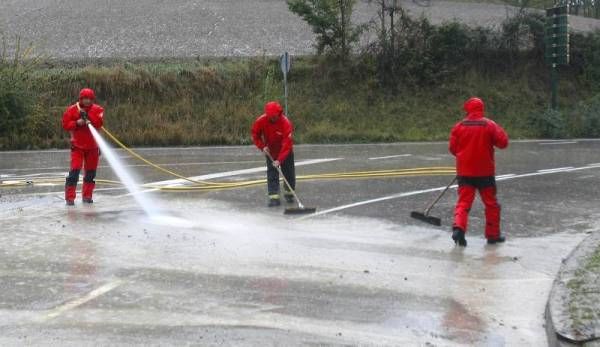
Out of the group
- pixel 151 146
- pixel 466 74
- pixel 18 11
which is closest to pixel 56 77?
pixel 151 146

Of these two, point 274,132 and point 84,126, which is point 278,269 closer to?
point 274,132

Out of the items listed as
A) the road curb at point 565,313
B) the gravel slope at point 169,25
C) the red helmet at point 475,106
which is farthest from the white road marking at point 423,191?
the gravel slope at point 169,25

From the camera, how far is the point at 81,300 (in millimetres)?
5930

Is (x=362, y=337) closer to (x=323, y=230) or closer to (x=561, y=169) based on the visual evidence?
(x=323, y=230)

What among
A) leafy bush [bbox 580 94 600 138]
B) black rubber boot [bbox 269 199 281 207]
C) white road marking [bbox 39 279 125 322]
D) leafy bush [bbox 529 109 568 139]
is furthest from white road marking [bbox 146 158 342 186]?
leafy bush [bbox 580 94 600 138]

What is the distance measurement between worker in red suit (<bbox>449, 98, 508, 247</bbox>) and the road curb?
1.03m

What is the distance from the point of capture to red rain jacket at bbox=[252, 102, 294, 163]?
10555 millimetres

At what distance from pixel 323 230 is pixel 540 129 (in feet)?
51.0

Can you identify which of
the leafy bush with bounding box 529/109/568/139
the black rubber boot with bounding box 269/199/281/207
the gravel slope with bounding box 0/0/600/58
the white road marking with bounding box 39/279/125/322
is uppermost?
the gravel slope with bounding box 0/0/600/58

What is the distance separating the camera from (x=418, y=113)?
75.3ft

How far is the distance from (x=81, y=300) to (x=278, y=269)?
1923 mm

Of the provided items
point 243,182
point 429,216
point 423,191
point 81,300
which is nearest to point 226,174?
point 243,182

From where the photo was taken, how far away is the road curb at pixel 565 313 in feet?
15.5

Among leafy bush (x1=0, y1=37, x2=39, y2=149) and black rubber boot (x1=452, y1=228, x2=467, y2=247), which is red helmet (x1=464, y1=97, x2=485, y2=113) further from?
leafy bush (x1=0, y1=37, x2=39, y2=149)
